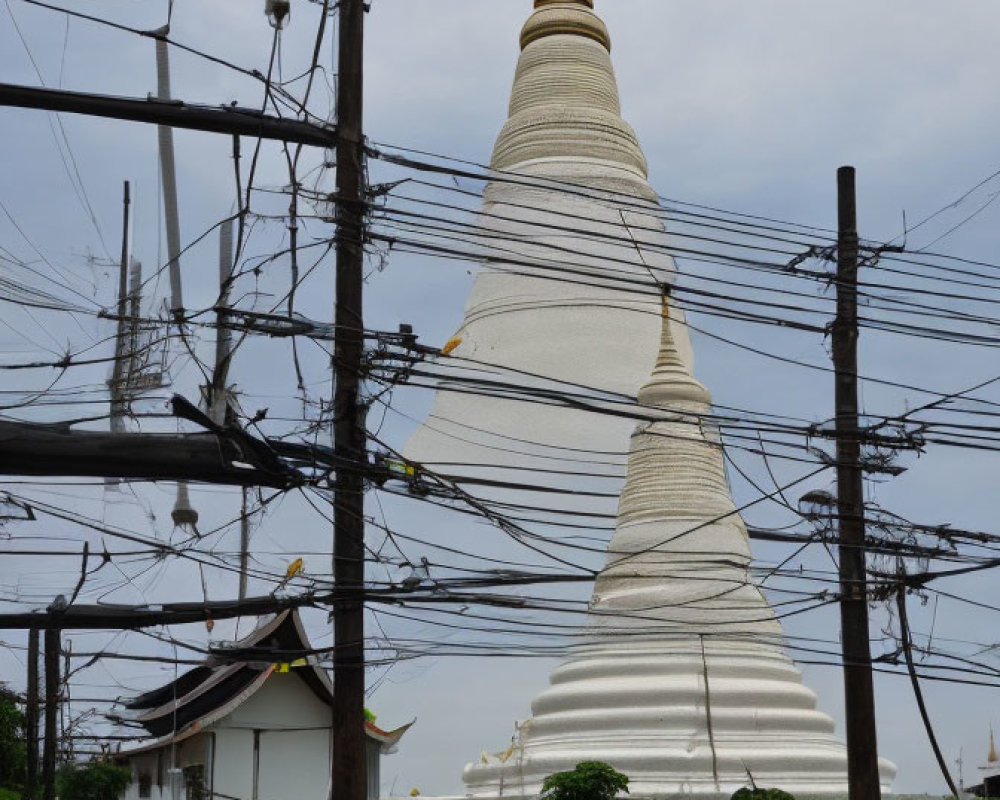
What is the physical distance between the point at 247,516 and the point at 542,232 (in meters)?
16.7

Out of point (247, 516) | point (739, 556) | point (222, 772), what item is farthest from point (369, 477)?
point (739, 556)

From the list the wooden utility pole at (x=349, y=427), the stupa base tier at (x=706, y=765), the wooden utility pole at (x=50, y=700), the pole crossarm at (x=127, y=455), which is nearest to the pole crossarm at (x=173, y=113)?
the wooden utility pole at (x=349, y=427)

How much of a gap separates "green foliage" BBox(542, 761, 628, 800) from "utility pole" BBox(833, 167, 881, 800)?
416 centimetres

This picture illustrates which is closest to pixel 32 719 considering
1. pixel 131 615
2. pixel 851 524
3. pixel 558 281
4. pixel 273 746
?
pixel 273 746

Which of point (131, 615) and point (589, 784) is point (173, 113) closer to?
point (131, 615)

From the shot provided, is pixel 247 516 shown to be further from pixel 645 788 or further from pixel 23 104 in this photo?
pixel 645 788

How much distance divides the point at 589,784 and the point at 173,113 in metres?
10.2

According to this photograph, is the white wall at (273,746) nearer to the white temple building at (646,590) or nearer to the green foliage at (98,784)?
the white temple building at (646,590)

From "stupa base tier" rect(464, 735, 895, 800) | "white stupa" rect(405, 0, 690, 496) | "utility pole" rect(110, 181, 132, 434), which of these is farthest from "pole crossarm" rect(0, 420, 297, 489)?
"white stupa" rect(405, 0, 690, 496)

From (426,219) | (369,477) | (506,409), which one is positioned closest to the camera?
(369,477)

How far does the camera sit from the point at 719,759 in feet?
88.6

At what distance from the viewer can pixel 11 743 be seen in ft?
109

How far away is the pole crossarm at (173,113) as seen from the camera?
63.3 feet

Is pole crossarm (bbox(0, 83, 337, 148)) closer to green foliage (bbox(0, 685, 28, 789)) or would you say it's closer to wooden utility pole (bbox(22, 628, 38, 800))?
wooden utility pole (bbox(22, 628, 38, 800))
